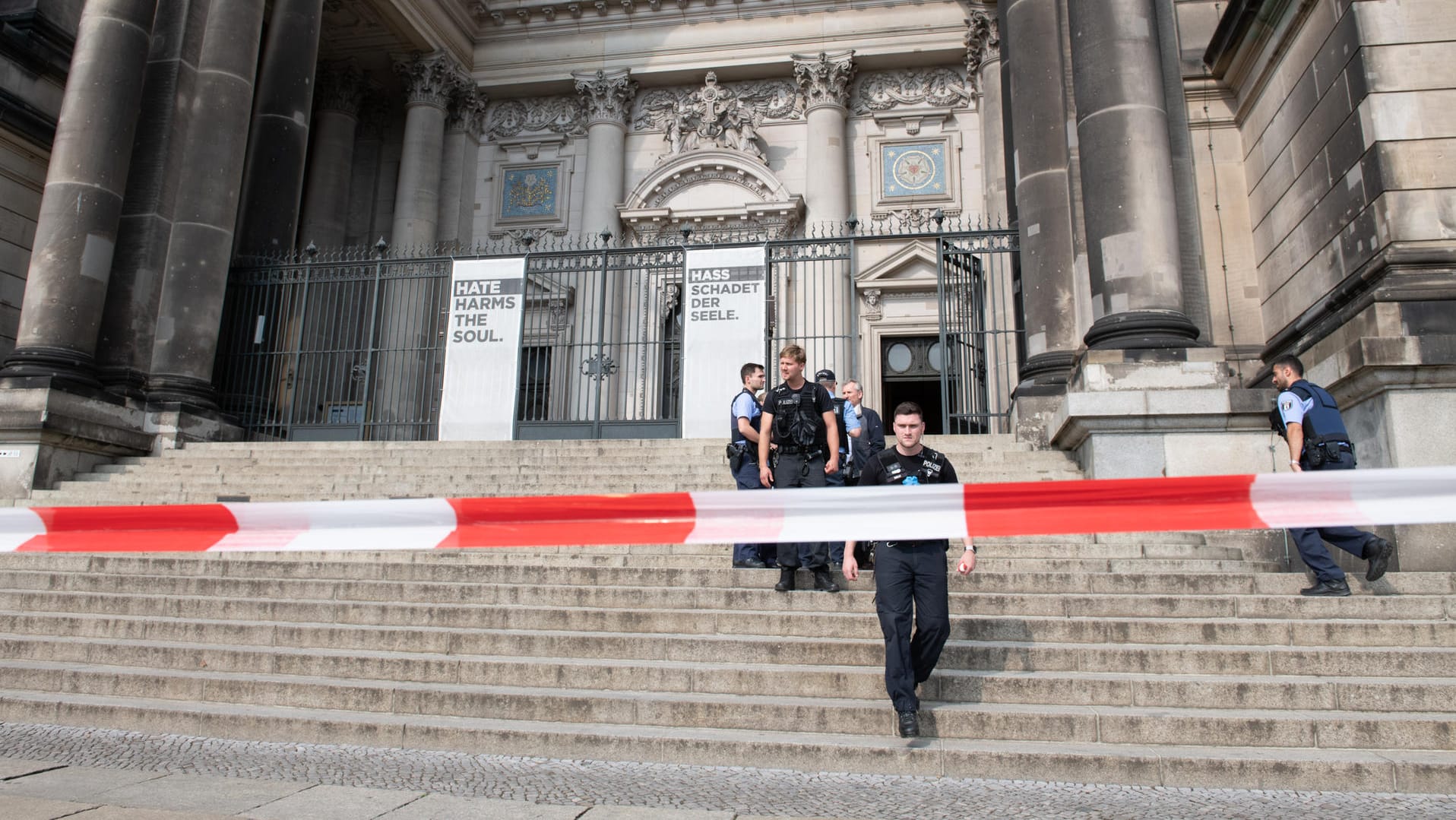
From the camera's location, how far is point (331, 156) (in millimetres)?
20141

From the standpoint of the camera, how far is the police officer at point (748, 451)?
6.47m

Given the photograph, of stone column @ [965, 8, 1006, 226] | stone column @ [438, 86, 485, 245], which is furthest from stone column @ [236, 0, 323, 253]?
stone column @ [965, 8, 1006, 226]

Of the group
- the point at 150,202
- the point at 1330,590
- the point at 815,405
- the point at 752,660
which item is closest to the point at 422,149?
the point at 150,202

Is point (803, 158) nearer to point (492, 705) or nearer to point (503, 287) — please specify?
point (503, 287)

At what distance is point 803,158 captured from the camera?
19594 mm

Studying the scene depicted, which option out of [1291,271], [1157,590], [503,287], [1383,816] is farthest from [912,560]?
[503,287]

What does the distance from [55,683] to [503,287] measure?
27.6 feet

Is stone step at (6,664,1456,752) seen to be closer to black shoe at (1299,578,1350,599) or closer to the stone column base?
black shoe at (1299,578,1350,599)

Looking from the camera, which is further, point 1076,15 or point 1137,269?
point 1076,15

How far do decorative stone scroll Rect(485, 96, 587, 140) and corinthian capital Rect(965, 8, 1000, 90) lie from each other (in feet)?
27.2

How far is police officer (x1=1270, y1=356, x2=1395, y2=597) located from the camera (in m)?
5.67

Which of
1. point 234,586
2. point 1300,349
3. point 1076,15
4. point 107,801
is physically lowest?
point 107,801

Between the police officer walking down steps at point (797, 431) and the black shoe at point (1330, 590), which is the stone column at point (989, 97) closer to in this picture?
the police officer walking down steps at point (797, 431)

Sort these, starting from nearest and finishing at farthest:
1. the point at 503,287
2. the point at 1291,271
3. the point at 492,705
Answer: the point at 492,705 < the point at 1291,271 < the point at 503,287
